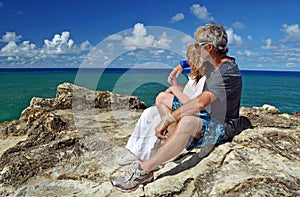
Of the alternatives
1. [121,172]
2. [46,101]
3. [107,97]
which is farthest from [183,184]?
[46,101]

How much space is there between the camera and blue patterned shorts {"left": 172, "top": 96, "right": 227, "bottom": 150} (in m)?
3.53

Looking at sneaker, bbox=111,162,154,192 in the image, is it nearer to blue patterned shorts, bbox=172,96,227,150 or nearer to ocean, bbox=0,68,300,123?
blue patterned shorts, bbox=172,96,227,150

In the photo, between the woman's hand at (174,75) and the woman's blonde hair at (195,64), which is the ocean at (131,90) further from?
the woman's blonde hair at (195,64)

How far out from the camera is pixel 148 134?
374cm

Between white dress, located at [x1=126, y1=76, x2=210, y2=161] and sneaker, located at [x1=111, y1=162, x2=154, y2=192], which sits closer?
sneaker, located at [x1=111, y1=162, x2=154, y2=192]

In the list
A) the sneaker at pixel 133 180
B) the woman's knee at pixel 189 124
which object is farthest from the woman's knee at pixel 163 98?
the sneaker at pixel 133 180

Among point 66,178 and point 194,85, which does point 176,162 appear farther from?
point 66,178

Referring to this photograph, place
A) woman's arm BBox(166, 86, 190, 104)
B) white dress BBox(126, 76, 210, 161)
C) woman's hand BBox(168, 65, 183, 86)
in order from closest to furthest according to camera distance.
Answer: white dress BBox(126, 76, 210, 161)
woman's arm BBox(166, 86, 190, 104)
woman's hand BBox(168, 65, 183, 86)

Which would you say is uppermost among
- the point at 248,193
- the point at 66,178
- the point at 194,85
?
the point at 194,85

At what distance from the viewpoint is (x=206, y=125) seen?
11.5ft

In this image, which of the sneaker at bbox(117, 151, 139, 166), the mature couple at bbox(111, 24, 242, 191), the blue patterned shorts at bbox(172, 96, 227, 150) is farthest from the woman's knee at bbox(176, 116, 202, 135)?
the sneaker at bbox(117, 151, 139, 166)

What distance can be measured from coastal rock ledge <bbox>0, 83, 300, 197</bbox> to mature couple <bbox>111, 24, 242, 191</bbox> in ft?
0.73

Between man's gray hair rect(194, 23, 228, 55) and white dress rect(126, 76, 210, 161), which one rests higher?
man's gray hair rect(194, 23, 228, 55)

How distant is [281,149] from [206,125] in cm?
102
